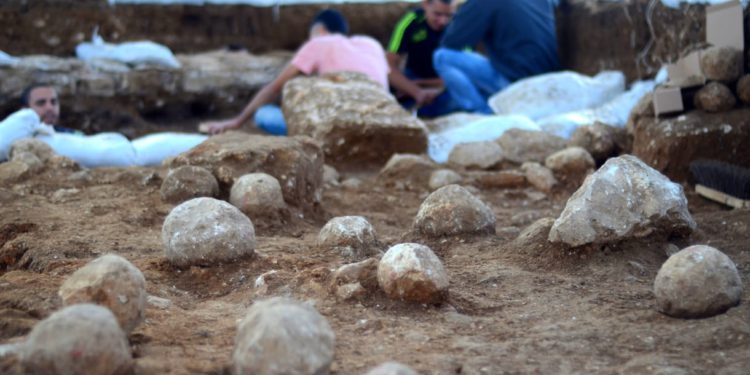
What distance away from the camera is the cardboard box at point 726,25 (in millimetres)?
4945

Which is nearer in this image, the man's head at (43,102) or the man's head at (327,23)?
the man's head at (43,102)

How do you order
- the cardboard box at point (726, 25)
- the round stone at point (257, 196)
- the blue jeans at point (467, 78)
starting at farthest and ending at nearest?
the blue jeans at point (467, 78) → the cardboard box at point (726, 25) → the round stone at point (257, 196)

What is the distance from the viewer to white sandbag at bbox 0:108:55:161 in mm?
5863

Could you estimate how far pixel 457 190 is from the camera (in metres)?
3.74

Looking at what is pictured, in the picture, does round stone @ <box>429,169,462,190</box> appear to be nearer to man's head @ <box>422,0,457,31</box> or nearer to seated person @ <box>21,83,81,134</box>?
seated person @ <box>21,83,81,134</box>

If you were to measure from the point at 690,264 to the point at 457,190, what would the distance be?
1.34 m

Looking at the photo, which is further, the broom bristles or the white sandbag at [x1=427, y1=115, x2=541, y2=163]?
the white sandbag at [x1=427, y1=115, x2=541, y2=163]

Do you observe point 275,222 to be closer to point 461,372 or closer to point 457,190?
point 457,190

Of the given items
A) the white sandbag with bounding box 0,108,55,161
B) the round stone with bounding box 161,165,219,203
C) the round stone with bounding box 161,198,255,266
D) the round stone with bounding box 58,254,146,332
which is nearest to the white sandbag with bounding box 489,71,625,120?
the white sandbag with bounding box 0,108,55,161

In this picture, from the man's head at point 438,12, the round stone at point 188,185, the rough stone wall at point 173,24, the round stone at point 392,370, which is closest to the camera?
the round stone at point 392,370

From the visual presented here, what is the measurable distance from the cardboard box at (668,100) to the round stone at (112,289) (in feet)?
11.4

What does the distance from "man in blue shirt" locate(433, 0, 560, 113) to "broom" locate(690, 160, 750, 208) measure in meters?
3.60

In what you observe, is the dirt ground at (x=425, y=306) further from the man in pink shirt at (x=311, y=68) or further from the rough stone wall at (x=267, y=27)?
the rough stone wall at (x=267, y=27)

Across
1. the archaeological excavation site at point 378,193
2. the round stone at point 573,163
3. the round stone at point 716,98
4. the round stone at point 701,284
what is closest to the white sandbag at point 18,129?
the archaeological excavation site at point 378,193
